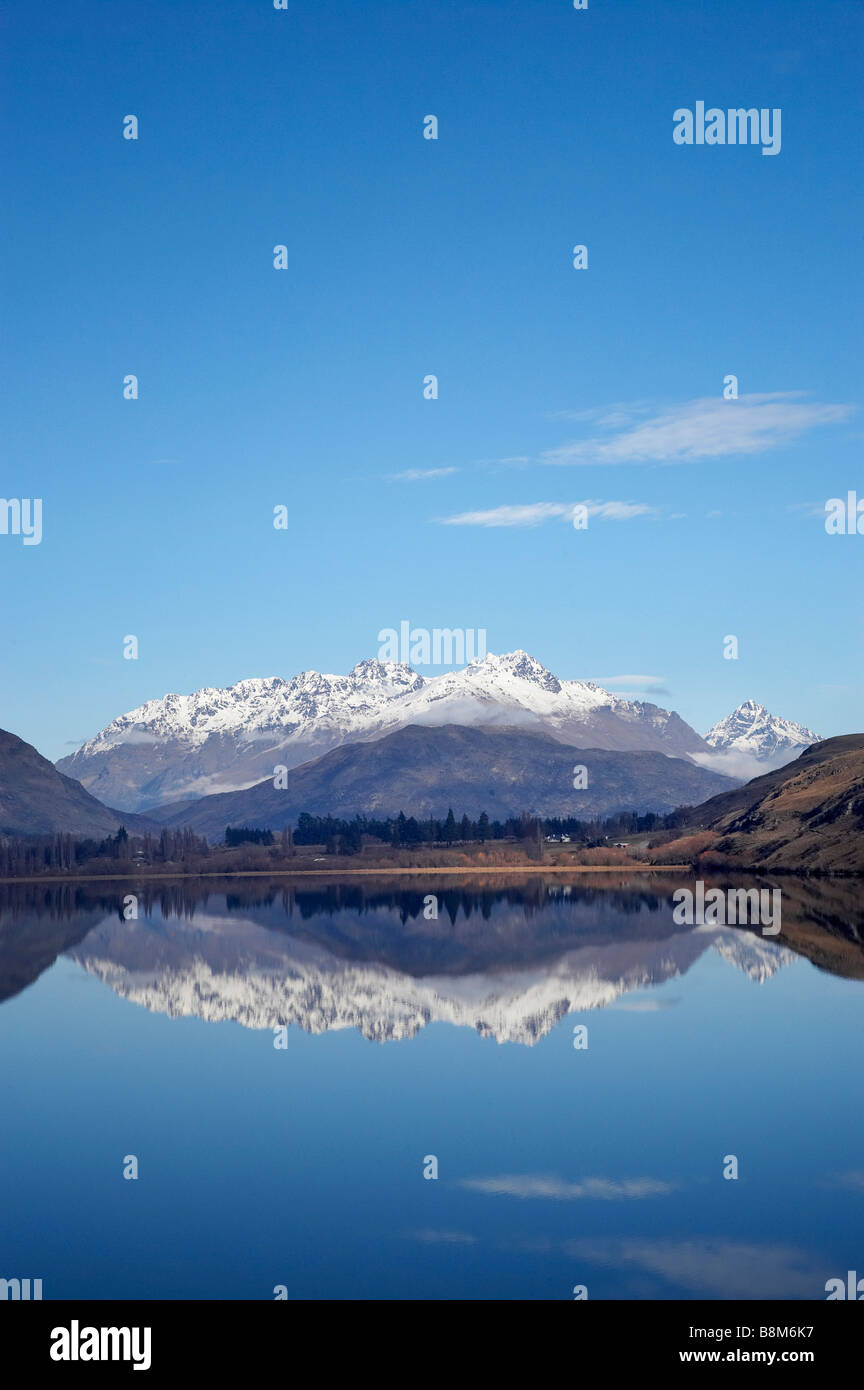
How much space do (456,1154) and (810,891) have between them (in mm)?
140948

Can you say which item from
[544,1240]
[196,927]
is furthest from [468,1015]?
[196,927]

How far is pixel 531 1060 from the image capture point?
64812 mm

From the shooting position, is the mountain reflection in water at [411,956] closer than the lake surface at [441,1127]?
No

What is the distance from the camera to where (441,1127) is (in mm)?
50562

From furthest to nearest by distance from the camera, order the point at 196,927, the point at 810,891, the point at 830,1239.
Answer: the point at 810,891
the point at 196,927
the point at 830,1239

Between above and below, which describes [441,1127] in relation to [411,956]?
below

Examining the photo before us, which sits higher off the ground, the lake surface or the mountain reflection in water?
the mountain reflection in water

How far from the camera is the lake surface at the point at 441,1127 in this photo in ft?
116

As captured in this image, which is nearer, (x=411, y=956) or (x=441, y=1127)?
(x=441, y=1127)

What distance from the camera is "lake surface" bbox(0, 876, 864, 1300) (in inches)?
1395

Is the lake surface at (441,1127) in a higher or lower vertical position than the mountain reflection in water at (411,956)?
lower

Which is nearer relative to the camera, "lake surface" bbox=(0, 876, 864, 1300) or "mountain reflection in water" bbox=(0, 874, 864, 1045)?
"lake surface" bbox=(0, 876, 864, 1300)
